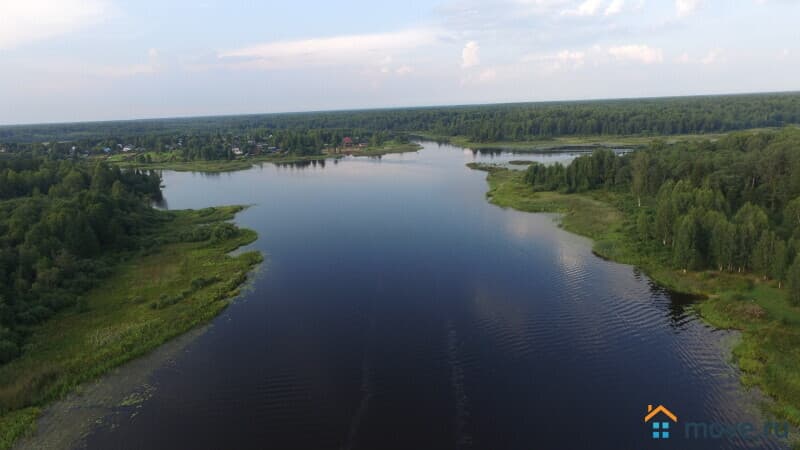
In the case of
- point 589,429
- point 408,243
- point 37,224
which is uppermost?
point 37,224

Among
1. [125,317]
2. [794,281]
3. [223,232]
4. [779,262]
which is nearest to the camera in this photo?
[794,281]

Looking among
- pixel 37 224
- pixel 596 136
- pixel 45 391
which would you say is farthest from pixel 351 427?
pixel 596 136

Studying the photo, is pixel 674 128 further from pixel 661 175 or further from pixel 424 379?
pixel 424 379

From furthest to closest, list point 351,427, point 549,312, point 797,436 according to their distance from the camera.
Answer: point 549,312 < point 351,427 < point 797,436

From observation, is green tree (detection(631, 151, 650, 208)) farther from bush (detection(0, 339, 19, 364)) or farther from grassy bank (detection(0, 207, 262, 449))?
bush (detection(0, 339, 19, 364))

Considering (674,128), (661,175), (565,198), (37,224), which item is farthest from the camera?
(674,128)

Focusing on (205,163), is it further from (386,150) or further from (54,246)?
(54,246)

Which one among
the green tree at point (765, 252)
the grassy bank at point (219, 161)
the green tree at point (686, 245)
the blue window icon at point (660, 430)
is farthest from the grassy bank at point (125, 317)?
the grassy bank at point (219, 161)
